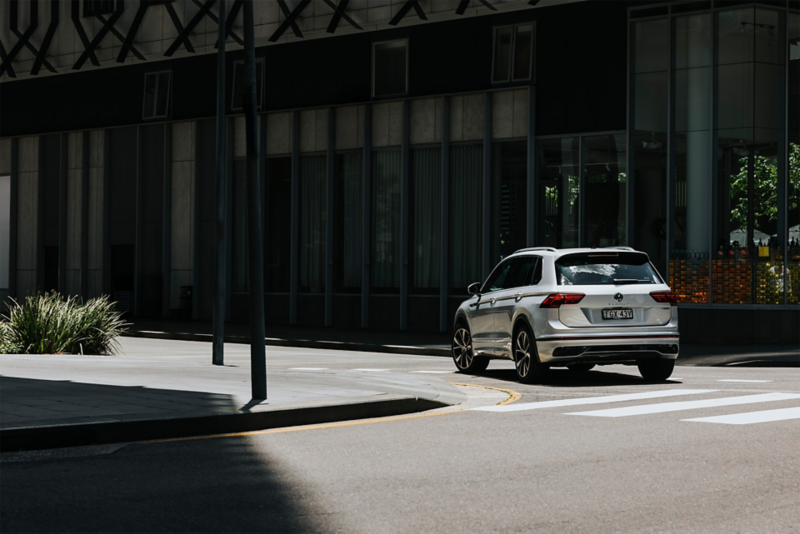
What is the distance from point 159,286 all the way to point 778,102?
19785 mm

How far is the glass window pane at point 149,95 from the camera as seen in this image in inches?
1433

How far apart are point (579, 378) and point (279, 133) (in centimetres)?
1911

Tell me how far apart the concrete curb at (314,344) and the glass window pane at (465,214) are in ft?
17.8

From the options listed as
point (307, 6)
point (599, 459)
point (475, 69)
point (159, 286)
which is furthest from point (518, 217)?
point (599, 459)

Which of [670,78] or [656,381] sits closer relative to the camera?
[656,381]

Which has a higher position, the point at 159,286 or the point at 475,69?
the point at 475,69

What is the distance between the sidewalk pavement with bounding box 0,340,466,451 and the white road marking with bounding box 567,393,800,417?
189 centimetres

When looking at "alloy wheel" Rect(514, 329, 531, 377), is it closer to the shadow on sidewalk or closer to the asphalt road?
the asphalt road

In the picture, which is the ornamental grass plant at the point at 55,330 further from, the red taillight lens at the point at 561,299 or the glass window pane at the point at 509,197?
the glass window pane at the point at 509,197

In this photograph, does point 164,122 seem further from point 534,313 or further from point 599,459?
point 599,459

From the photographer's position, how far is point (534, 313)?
49.8 ft

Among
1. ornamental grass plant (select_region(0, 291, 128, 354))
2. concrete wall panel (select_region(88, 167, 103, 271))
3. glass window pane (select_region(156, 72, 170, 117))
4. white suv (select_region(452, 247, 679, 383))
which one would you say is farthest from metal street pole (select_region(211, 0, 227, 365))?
concrete wall panel (select_region(88, 167, 103, 271))

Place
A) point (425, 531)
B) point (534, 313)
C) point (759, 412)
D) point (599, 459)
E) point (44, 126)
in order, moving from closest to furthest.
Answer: point (425, 531) → point (599, 459) → point (759, 412) → point (534, 313) → point (44, 126)

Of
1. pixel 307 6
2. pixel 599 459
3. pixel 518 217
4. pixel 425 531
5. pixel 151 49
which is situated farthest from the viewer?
pixel 151 49
